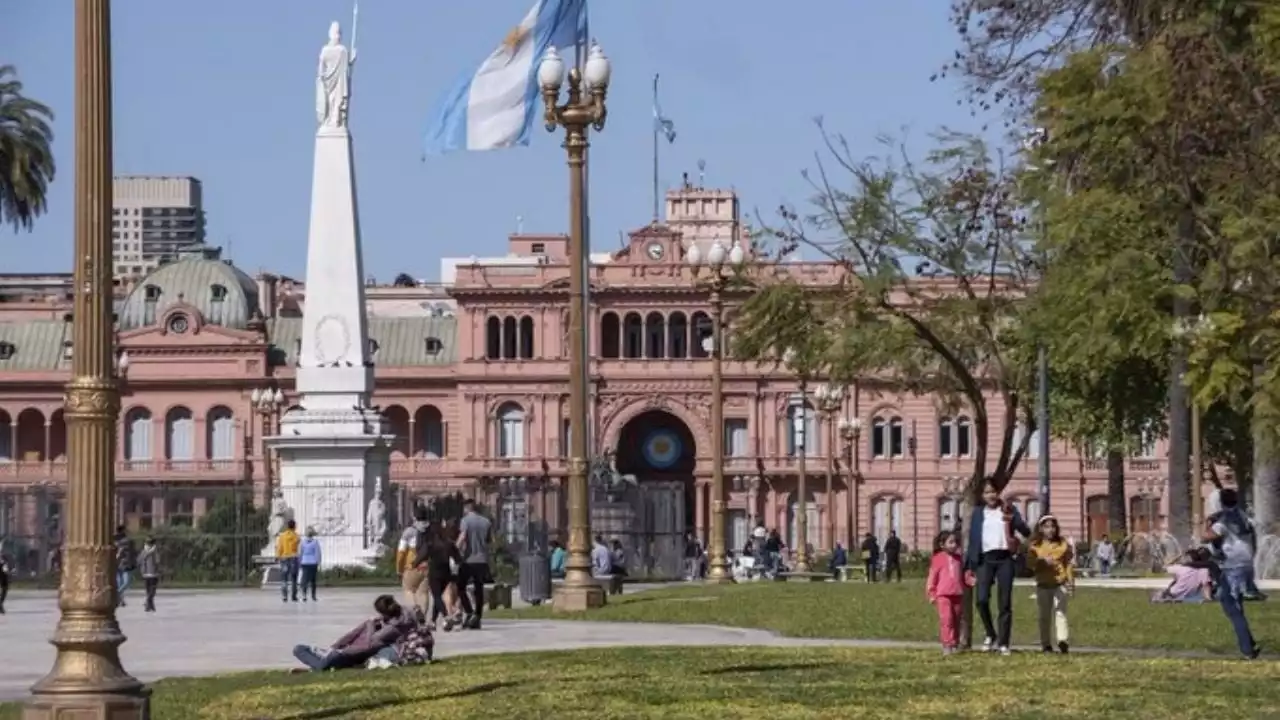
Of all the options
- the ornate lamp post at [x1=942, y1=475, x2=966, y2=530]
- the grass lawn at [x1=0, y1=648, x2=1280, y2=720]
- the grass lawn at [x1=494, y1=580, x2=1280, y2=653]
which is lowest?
the grass lawn at [x1=494, y1=580, x2=1280, y2=653]

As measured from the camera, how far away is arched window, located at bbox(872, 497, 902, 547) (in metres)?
121

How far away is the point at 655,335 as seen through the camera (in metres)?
123

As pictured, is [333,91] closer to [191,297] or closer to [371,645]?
[371,645]

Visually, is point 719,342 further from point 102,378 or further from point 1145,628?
point 102,378

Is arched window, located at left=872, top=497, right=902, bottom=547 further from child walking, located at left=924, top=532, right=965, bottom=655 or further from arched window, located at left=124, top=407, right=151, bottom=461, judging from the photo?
child walking, located at left=924, top=532, right=965, bottom=655

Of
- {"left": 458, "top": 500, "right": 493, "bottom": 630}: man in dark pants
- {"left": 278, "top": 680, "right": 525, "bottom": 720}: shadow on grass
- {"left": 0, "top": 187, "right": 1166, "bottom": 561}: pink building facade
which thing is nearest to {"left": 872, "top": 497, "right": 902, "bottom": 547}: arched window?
{"left": 0, "top": 187, "right": 1166, "bottom": 561}: pink building facade

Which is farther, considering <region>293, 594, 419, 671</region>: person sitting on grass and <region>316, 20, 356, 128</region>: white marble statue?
<region>316, 20, 356, 128</region>: white marble statue

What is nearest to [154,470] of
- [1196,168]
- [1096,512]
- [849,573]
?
[1096,512]

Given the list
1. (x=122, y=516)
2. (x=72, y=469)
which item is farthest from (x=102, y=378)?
(x=122, y=516)

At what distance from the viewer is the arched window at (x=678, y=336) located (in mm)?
122312

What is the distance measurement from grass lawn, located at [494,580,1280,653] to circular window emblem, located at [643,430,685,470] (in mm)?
79381

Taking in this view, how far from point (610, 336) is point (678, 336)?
9.35ft

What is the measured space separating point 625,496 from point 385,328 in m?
64.2

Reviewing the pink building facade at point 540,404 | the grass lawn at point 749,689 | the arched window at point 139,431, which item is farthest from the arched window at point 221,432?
the grass lawn at point 749,689
